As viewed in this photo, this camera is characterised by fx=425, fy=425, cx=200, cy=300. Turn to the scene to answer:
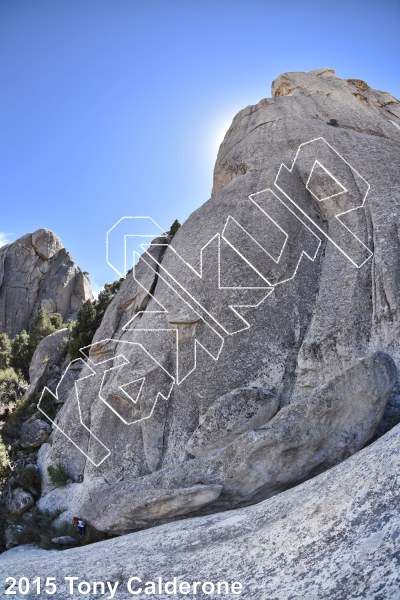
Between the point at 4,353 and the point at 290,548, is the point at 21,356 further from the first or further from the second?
the point at 290,548

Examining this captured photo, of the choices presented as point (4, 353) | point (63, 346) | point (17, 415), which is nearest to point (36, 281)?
point (4, 353)

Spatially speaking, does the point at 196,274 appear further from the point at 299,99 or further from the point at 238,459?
the point at 299,99

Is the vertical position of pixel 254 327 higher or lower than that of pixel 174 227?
lower

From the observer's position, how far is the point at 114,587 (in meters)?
6.96

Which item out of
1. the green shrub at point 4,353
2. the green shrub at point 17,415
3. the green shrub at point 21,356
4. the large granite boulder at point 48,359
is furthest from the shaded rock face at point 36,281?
the green shrub at point 17,415

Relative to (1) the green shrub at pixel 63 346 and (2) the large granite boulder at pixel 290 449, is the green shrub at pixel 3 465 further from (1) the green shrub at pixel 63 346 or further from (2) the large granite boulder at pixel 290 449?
(1) the green shrub at pixel 63 346

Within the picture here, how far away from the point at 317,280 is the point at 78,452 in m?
10.9

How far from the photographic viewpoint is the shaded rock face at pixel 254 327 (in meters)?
10.3

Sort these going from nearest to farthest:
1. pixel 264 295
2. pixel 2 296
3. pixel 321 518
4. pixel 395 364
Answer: pixel 321 518
pixel 395 364
pixel 264 295
pixel 2 296

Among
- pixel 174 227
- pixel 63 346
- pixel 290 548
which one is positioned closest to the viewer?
pixel 290 548

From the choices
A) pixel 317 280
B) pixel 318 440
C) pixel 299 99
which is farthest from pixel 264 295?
pixel 299 99

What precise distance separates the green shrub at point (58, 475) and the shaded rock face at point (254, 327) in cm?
38

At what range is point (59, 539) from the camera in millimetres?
12156

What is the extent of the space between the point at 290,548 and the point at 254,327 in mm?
8219
